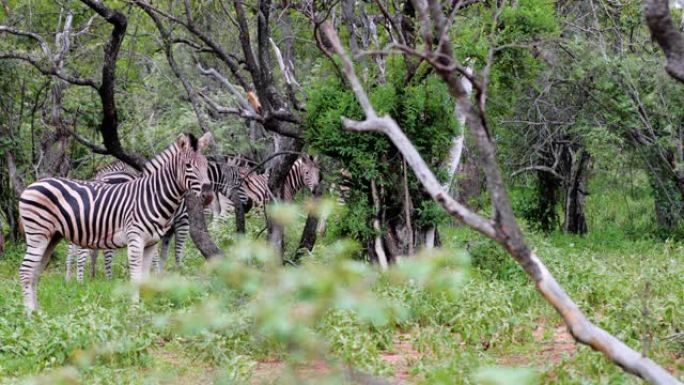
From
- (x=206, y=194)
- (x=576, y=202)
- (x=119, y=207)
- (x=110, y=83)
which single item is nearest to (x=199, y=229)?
(x=206, y=194)

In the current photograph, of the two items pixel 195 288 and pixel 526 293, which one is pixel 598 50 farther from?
pixel 195 288

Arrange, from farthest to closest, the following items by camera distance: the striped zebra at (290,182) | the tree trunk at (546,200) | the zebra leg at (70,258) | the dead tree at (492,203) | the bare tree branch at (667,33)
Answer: the striped zebra at (290,182)
the tree trunk at (546,200)
the zebra leg at (70,258)
the bare tree branch at (667,33)
the dead tree at (492,203)

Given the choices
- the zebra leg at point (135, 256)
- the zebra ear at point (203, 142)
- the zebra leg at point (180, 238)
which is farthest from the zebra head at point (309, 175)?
the zebra leg at point (135, 256)

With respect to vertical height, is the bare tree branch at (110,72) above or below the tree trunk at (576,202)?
above

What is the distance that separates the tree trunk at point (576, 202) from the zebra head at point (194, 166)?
688 centimetres

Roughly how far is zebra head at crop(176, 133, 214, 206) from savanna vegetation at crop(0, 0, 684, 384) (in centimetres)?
44

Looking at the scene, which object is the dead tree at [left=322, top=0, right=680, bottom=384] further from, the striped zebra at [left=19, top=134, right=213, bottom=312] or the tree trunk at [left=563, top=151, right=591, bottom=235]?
the tree trunk at [left=563, top=151, right=591, bottom=235]

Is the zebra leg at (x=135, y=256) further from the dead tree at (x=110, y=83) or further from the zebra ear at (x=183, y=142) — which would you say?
the zebra ear at (x=183, y=142)

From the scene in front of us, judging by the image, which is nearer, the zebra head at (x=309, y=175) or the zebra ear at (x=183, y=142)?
the zebra ear at (x=183, y=142)

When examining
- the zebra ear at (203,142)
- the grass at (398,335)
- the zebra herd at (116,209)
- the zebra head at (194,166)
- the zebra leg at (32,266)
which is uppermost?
the zebra ear at (203,142)

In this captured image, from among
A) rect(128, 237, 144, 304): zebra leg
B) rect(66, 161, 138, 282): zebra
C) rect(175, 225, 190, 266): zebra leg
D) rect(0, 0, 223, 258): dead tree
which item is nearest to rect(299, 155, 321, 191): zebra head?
rect(66, 161, 138, 282): zebra

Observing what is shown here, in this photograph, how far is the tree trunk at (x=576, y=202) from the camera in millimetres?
15102

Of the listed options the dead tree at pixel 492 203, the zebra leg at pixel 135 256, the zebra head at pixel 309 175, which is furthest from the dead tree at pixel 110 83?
the dead tree at pixel 492 203

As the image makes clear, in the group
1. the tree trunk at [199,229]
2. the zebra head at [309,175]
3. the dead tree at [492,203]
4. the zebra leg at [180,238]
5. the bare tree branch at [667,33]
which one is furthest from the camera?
the zebra head at [309,175]
